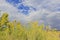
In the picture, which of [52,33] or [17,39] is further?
[52,33]

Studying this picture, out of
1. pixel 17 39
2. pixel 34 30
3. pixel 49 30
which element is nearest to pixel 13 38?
pixel 17 39

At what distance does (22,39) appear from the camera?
30.3ft

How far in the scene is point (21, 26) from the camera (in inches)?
373

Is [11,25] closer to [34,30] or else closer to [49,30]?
[34,30]

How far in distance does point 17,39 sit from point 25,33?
0.51 metres

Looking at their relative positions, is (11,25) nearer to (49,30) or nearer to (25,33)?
(25,33)

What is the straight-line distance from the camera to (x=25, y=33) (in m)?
9.45

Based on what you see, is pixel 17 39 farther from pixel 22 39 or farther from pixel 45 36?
pixel 45 36

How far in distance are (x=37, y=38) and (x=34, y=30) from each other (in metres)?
0.40

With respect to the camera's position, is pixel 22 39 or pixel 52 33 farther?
→ pixel 52 33

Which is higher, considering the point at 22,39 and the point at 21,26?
the point at 21,26

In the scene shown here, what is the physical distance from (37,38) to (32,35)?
0.97 ft

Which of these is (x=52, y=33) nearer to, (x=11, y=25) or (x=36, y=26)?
(x=36, y=26)

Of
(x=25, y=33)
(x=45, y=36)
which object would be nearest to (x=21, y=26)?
(x=25, y=33)
